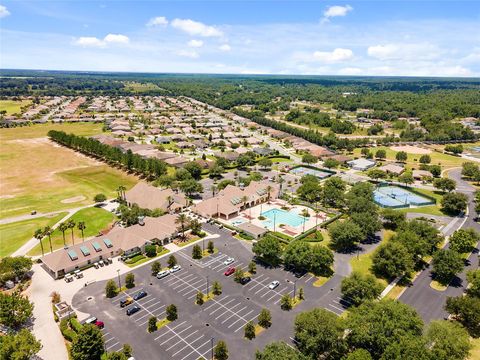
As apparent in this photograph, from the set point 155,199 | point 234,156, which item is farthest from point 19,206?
point 234,156

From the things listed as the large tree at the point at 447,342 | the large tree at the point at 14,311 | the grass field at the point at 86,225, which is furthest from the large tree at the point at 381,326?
the grass field at the point at 86,225

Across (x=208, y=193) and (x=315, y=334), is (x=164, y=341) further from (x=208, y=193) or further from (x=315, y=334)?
(x=208, y=193)

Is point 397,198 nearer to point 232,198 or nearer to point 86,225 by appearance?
point 232,198

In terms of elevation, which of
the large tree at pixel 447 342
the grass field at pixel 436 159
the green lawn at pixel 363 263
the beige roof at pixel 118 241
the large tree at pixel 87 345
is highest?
the large tree at pixel 447 342

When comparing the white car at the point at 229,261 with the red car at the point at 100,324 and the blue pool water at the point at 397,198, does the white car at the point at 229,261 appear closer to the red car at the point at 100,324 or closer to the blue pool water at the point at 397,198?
the red car at the point at 100,324

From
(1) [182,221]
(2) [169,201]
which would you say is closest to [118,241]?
(1) [182,221]

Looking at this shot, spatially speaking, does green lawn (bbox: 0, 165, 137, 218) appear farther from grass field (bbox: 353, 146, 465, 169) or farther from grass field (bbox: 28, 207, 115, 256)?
grass field (bbox: 353, 146, 465, 169)
